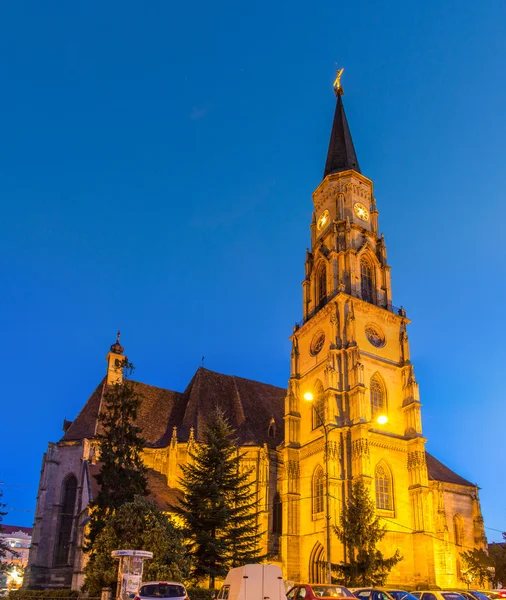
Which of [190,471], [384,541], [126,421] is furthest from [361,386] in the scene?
[126,421]

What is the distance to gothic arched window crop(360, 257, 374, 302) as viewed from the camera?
4547cm

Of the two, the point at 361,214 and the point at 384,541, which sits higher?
the point at 361,214

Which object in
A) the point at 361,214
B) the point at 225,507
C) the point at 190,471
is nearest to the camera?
the point at 225,507

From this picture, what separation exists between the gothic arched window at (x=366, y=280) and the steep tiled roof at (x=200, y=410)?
12397mm

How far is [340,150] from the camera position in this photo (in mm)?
53875

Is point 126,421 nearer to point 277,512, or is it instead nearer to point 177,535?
point 177,535

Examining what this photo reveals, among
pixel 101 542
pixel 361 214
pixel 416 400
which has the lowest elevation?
pixel 101 542

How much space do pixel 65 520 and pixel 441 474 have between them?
2838cm

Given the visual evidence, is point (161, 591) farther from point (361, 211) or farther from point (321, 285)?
point (361, 211)

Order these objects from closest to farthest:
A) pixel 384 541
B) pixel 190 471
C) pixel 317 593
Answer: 1. pixel 317 593
2. pixel 190 471
3. pixel 384 541

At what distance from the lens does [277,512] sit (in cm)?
4191

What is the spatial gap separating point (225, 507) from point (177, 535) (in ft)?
18.5

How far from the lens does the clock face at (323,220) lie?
4957cm

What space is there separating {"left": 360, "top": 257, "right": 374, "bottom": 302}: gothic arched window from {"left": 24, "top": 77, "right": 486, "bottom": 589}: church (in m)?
0.12
